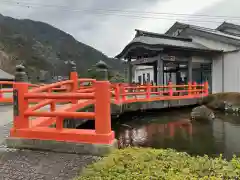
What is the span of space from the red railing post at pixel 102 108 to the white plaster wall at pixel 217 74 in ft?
52.7

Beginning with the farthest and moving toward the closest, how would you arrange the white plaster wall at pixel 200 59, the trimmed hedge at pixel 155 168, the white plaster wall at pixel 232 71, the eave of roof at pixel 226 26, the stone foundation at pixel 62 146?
the eave of roof at pixel 226 26 < the white plaster wall at pixel 200 59 < the white plaster wall at pixel 232 71 < the stone foundation at pixel 62 146 < the trimmed hedge at pixel 155 168

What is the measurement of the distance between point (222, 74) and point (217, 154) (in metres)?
12.5

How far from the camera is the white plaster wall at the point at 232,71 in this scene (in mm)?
16750

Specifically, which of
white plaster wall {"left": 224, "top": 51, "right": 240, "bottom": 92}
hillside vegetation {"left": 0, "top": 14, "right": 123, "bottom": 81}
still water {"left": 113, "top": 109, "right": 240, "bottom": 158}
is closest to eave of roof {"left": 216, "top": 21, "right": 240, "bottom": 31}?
white plaster wall {"left": 224, "top": 51, "right": 240, "bottom": 92}

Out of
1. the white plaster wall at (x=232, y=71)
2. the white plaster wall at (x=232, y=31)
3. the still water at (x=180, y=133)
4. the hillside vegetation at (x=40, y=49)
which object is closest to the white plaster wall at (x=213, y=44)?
the white plaster wall at (x=232, y=71)

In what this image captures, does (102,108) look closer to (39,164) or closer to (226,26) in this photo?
(39,164)

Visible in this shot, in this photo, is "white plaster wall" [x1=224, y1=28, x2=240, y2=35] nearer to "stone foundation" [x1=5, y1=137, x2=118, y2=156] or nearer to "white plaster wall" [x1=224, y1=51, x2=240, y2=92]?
"white plaster wall" [x1=224, y1=51, x2=240, y2=92]

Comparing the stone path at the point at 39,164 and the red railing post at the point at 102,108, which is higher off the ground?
the red railing post at the point at 102,108

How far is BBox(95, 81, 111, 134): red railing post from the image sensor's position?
3.70m

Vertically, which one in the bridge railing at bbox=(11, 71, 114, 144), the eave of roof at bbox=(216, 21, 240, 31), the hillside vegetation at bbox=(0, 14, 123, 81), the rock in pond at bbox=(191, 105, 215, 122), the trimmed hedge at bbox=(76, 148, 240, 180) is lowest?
the rock in pond at bbox=(191, 105, 215, 122)

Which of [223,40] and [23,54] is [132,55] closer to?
[223,40]

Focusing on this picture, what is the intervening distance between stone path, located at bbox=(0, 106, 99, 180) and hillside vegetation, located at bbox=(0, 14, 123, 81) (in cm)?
2792

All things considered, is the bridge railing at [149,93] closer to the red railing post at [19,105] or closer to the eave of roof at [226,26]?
the red railing post at [19,105]

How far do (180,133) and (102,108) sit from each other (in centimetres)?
620
